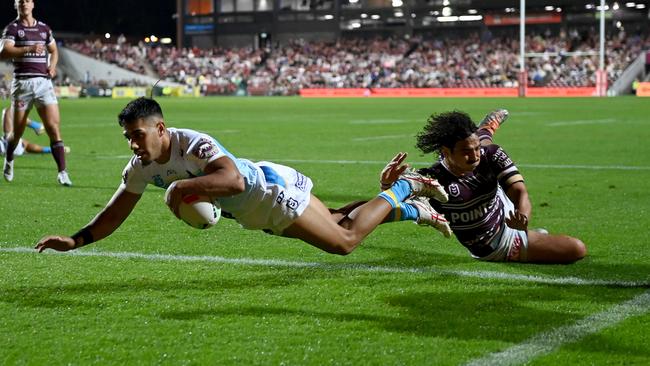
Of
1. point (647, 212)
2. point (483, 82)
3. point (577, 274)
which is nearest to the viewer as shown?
point (577, 274)

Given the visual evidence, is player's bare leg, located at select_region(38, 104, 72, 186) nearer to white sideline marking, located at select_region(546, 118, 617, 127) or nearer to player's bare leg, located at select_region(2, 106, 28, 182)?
player's bare leg, located at select_region(2, 106, 28, 182)

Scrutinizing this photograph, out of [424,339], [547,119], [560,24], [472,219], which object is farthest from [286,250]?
[560,24]

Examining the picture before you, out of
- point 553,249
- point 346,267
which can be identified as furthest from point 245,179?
point 553,249

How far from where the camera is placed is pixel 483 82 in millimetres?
59656

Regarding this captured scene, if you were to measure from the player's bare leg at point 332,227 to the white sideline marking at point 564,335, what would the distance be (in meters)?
1.62

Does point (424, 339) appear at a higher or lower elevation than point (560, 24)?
lower

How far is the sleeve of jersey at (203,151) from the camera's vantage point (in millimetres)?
5219

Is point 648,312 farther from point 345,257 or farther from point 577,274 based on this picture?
point 345,257

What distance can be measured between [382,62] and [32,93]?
59.1 metres

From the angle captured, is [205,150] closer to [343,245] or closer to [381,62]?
[343,245]

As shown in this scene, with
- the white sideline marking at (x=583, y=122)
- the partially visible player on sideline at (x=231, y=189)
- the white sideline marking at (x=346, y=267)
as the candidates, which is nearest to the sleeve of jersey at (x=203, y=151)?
the partially visible player on sideline at (x=231, y=189)

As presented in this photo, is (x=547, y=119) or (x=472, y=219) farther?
(x=547, y=119)

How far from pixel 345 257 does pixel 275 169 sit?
1.34m

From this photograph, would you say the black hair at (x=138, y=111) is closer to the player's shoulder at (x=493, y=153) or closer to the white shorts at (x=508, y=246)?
the player's shoulder at (x=493, y=153)
